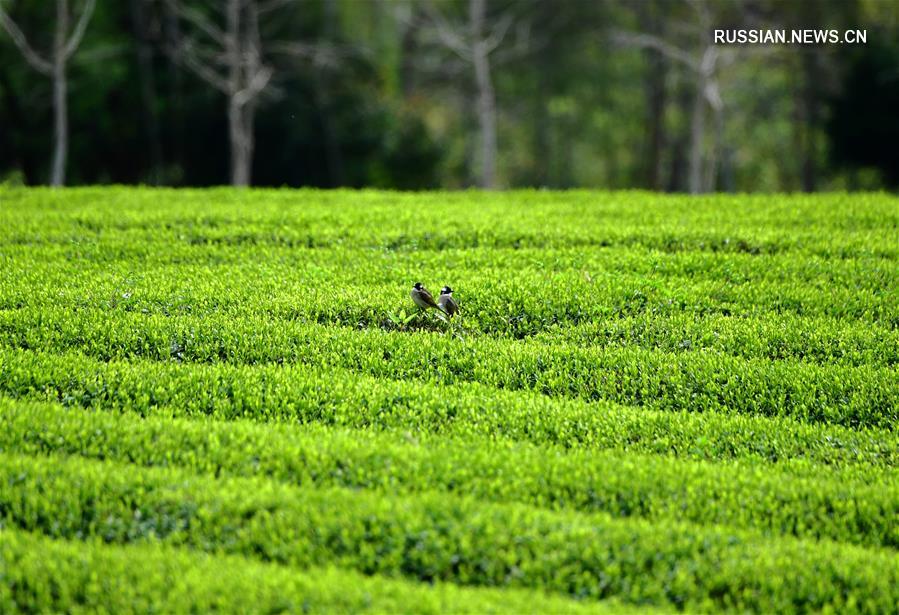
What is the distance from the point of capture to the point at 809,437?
934cm

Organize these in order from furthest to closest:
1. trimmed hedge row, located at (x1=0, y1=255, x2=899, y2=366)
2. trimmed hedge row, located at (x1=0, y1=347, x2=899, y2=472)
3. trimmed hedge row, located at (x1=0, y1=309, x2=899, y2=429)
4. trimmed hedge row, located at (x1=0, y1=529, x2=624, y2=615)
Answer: trimmed hedge row, located at (x1=0, y1=255, x2=899, y2=366) → trimmed hedge row, located at (x1=0, y1=309, x2=899, y2=429) → trimmed hedge row, located at (x1=0, y1=347, x2=899, y2=472) → trimmed hedge row, located at (x1=0, y1=529, x2=624, y2=615)

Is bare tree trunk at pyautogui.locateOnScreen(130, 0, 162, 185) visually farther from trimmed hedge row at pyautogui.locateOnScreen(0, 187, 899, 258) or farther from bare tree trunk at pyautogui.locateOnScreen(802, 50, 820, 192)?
bare tree trunk at pyautogui.locateOnScreen(802, 50, 820, 192)

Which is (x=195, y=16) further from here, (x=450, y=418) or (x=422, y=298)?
(x=450, y=418)

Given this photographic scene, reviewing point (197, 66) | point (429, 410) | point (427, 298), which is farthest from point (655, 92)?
point (429, 410)

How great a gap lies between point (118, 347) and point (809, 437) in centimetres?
800

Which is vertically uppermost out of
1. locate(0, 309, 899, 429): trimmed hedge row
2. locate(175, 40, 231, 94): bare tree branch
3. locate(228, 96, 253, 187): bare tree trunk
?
locate(175, 40, 231, 94): bare tree branch

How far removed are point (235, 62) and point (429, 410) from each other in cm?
2748

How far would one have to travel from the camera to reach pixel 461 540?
7059 millimetres

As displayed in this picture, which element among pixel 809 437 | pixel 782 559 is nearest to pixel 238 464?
pixel 782 559

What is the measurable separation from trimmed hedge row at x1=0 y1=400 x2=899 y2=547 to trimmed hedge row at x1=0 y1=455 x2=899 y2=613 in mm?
325

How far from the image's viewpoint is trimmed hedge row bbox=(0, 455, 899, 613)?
680cm

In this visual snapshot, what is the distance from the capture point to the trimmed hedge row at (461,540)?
6.80m

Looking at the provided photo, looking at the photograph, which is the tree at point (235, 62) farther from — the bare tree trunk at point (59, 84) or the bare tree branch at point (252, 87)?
the bare tree trunk at point (59, 84)

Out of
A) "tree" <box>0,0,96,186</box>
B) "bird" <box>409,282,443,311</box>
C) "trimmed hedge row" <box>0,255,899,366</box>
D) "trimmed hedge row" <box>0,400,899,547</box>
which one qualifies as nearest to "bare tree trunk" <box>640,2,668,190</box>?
"tree" <box>0,0,96,186</box>
